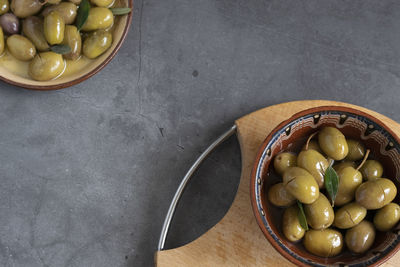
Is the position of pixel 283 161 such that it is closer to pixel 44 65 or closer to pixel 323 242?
pixel 323 242

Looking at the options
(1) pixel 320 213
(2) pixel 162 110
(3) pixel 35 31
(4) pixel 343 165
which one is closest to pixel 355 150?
(4) pixel 343 165

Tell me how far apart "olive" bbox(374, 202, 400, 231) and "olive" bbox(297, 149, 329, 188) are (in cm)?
11

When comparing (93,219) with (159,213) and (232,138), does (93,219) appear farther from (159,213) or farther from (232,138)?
(232,138)

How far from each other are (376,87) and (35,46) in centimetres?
82

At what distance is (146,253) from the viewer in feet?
3.47

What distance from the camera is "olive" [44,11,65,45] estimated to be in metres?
0.97

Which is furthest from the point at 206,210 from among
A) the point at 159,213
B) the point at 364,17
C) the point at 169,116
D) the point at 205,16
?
the point at 364,17

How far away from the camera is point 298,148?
88cm

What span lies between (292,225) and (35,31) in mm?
682

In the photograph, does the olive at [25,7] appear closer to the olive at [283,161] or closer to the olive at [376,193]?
the olive at [283,161]

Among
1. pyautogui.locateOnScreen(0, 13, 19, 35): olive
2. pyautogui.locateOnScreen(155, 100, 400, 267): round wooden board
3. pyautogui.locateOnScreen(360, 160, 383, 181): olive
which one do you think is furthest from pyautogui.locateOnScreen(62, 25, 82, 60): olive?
pyautogui.locateOnScreen(360, 160, 383, 181): olive

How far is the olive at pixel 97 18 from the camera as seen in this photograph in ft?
3.33

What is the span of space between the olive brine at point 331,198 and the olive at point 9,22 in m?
0.64

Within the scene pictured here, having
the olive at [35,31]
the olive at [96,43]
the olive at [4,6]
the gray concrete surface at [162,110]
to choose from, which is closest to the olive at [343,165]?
the gray concrete surface at [162,110]
